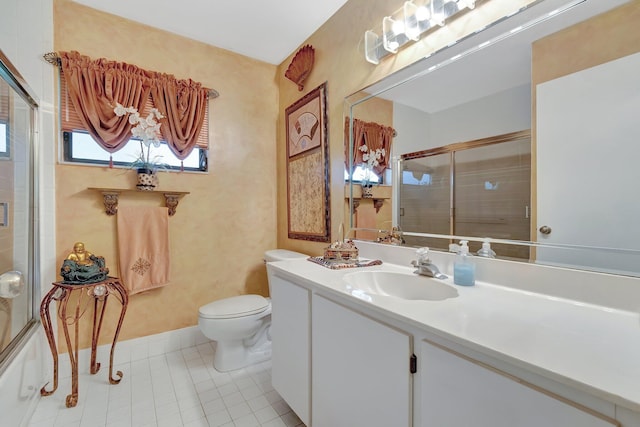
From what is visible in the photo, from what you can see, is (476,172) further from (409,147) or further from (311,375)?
(311,375)

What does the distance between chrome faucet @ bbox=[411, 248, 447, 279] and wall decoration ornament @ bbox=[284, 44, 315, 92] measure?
1674 mm

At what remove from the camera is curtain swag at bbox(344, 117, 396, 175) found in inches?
64.1

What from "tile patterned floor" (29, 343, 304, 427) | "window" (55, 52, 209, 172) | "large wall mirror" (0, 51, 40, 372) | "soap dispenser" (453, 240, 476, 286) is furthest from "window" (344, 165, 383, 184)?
"large wall mirror" (0, 51, 40, 372)

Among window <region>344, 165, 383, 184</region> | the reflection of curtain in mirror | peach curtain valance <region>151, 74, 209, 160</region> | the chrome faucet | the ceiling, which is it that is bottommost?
the reflection of curtain in mirror

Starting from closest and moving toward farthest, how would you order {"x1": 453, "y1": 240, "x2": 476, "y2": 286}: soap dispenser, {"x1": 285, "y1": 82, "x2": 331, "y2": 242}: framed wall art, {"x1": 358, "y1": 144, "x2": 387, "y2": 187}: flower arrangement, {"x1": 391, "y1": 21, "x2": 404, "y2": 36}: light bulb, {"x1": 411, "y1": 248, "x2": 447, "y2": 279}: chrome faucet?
{"x1": 453, "y1": 240, "x2": 476, "y2": 286}: soap dispenser < {"x1": 411, "y1": 248, "x2": 447, "y2": 279}: chrome faucet < {"x1": 391, "y1": 21, "x2": 404, "y2": 36}: light bulb < {"x1": 358, "y1": 144, "x2": 387, "y2": 187}: flower arrangement < {"x1": 285, "y1": 82, "x2": 331, "y2": 242}: framed wall art

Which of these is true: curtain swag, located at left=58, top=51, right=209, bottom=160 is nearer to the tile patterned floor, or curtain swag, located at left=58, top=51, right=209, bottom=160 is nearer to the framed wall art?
the framed wall art

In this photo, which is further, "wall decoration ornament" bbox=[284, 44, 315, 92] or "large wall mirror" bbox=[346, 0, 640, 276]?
"wall decoration ornament" bbox=[284, 44, 315, 92]

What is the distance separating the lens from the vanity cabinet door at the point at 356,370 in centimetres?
82

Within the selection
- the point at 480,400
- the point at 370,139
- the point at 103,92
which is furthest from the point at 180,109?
the point at 480,400

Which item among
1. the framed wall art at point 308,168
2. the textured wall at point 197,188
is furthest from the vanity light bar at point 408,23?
the textured wall at point 197,188

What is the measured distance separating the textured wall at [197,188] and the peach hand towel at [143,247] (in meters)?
0.08

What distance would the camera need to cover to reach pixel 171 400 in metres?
1.59

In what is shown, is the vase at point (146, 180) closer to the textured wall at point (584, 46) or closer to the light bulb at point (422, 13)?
the light bulb at point (422, 13)

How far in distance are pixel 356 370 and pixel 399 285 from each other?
1.47 feet
